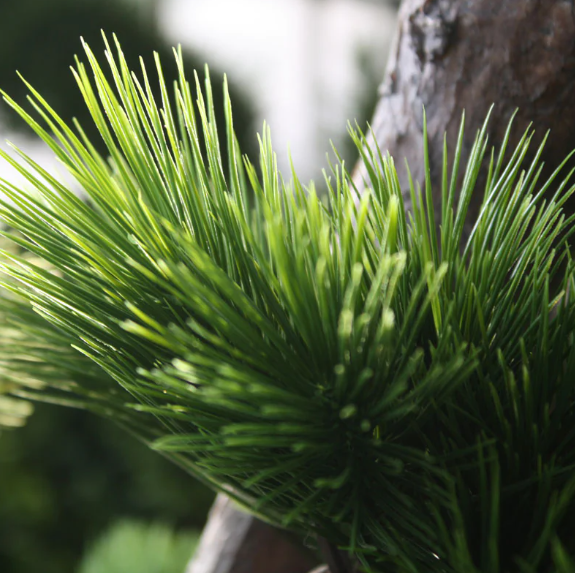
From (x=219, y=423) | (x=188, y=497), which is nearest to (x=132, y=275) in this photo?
(x=219, y=423)

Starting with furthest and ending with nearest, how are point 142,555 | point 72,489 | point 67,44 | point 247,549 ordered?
1. point 72,489
2. point 67,44
3. point 142,555
4. point 247,549

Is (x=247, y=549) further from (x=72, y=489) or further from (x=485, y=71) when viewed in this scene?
(x=72, y=489)

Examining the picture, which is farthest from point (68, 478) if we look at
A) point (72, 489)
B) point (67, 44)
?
point (67, 44)

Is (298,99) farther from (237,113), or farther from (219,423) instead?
(219,423)

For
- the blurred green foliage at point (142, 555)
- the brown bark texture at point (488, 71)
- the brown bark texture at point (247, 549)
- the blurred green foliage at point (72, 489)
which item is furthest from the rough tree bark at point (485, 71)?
the blurred green foliage at point (72, 489)

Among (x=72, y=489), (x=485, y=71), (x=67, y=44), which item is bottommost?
(x=72, y=489)

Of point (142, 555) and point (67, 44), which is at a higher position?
point (67, 44)

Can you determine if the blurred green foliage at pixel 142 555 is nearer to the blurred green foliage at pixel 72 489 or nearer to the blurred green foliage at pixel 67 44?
the blurred green foliage at pixel 72 489

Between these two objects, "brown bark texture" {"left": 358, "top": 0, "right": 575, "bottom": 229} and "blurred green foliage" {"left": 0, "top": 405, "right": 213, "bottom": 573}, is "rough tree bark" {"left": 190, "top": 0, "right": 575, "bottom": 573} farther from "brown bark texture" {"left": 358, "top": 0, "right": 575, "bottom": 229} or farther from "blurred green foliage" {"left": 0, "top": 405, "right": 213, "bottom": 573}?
"blurred green foliage" {"left": 0, "top": 405, "right": 213, "bottom": 573}

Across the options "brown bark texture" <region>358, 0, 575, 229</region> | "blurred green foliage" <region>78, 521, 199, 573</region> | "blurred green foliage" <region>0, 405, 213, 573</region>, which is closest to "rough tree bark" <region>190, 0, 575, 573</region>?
"brown bark texture" <region>358, 0, 575, 229</region>
